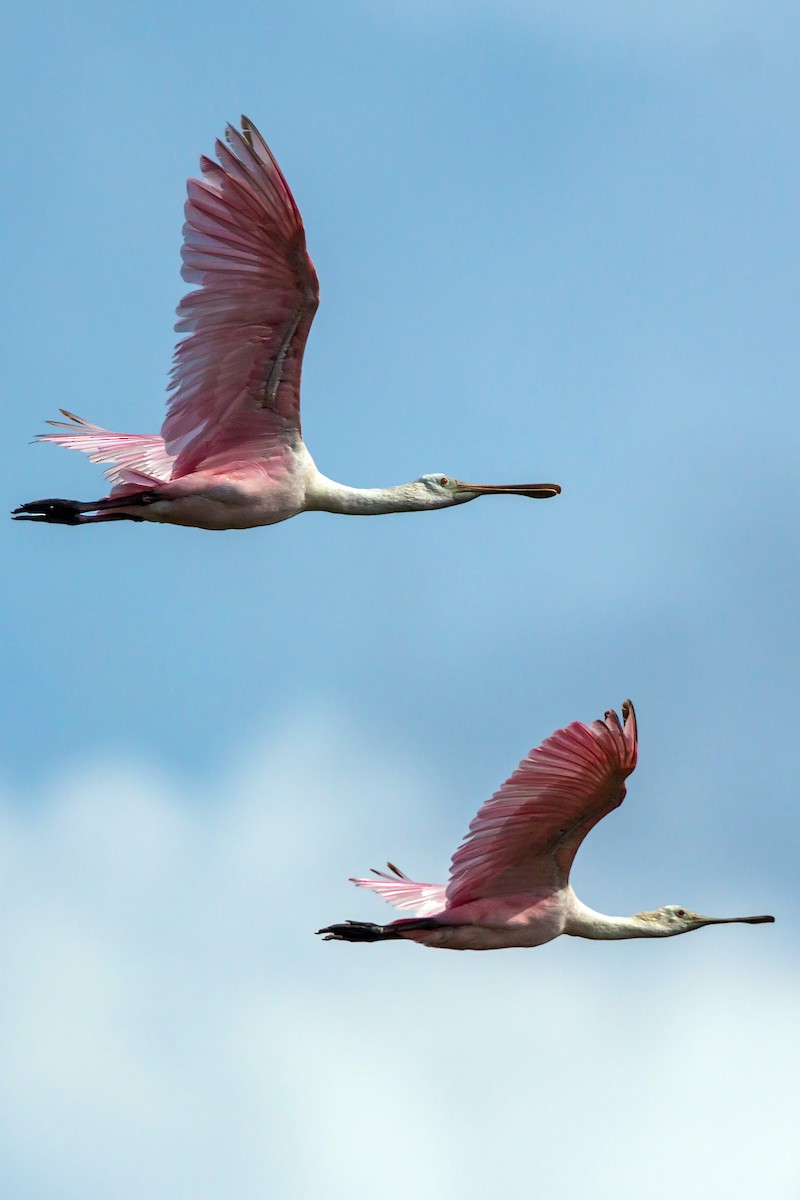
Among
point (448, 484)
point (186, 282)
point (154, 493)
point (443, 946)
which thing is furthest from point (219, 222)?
point (443, 946)

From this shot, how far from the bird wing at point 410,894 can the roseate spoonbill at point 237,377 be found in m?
2.87

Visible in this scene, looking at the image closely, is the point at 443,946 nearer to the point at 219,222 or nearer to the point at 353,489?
the point at 353,489

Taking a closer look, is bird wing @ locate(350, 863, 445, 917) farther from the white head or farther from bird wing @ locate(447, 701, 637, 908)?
the white head

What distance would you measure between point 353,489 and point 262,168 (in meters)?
3.56

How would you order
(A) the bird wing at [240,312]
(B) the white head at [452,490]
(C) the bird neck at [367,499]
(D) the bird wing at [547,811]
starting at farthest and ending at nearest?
(B) the white head at [452,490], (C) the bird neck at [367,499], (D) the bird wing at [547,811], (A) the bird wing at [240,312]

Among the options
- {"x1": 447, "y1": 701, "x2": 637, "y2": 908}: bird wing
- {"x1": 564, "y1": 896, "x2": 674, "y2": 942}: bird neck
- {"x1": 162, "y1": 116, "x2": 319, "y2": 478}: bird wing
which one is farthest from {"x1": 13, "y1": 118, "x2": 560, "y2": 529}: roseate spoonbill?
{"x1": 564, "y1": 896, "x2": 674, "y2": 942}: bird neck

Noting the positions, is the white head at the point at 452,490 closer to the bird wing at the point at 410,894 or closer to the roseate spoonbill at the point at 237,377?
the roseate spoonbill at the point at 237,377

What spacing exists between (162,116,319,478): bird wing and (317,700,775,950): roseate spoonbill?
3.07m

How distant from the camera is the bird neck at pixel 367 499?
69.1ft

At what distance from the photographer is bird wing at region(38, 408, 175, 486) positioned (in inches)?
856

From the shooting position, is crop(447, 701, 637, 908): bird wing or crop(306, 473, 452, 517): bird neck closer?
crop(447, 701, 637, 908): bird wing

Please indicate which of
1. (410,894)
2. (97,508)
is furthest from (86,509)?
(410,894)

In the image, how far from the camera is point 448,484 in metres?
22.5

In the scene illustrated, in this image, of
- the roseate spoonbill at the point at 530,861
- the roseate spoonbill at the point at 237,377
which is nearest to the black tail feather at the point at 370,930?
the roseate spoonbill at the point at 530,861
